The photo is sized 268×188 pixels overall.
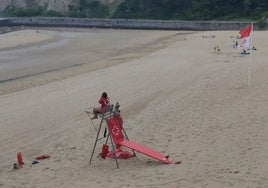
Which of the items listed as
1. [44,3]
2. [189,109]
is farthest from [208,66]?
[44,3]

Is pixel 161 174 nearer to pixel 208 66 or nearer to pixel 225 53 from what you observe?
pixel 208 66

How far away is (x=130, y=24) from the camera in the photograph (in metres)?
68.6

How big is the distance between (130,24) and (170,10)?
9.41m

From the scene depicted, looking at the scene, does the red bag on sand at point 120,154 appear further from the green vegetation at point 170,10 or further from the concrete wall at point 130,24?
the concrete wall at point 130,24

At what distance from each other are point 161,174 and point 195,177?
75 cm

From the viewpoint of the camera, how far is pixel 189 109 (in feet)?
50.2

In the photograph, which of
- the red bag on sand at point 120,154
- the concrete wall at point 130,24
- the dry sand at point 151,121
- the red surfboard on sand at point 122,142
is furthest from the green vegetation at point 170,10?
the red surfboard on sand at point 122,142

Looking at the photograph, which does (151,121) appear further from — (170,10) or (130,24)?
(170,10)

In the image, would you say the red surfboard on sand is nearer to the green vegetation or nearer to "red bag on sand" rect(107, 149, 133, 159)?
"red bag on sand" rect(107, 149, 133, 159)

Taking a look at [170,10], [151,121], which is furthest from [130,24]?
[151,121]

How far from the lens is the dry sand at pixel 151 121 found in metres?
9.72

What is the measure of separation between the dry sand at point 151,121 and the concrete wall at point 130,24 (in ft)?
99.1

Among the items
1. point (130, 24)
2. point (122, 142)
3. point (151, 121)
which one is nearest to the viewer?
point (122, 142)

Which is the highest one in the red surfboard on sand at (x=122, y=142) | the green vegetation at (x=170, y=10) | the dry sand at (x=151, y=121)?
the green vegetation at (x=170, y=10)
